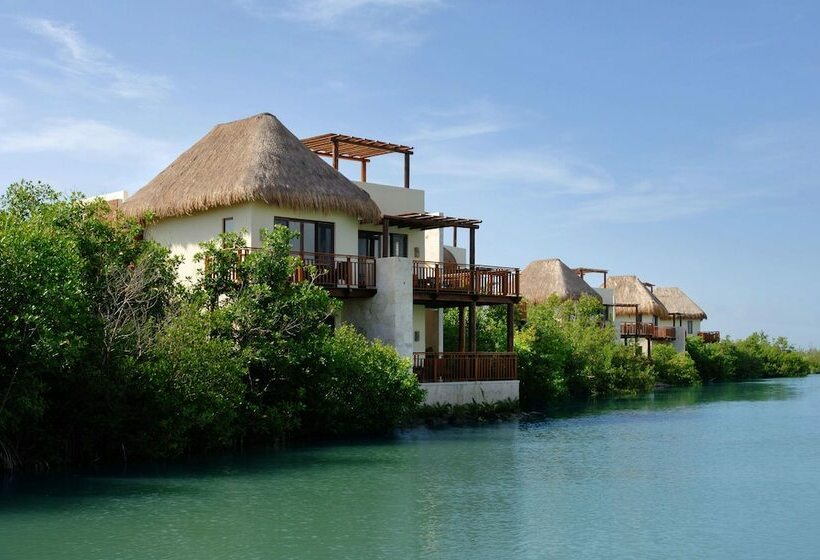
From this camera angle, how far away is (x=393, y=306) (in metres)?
26.8

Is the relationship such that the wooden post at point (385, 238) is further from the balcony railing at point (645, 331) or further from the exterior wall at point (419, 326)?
the balcony railing at point (645, 331)

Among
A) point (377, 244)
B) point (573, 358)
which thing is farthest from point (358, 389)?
point (573, 358)

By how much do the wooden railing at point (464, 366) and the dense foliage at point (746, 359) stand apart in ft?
121

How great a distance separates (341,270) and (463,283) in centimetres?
422

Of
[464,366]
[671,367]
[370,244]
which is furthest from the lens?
[671,367]

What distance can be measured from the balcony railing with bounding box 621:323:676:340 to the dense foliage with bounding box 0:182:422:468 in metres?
37.2

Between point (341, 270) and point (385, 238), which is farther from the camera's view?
point (385, 238)

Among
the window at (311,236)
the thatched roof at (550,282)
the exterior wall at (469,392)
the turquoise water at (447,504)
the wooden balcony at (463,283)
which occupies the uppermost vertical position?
the thatched roof at (550,282)

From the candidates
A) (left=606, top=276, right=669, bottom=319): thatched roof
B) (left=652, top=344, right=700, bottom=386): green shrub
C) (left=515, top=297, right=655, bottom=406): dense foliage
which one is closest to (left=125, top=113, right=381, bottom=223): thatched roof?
(left=515, top=297, right=655, bottom=406): dense foliage

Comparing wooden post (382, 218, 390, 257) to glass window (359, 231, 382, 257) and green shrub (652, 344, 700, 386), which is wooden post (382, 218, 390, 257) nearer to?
glass window (359, 231, 382, 257)

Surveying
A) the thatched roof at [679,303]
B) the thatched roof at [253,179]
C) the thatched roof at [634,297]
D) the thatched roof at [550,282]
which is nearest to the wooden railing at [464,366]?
the thatched roof at [253,179]

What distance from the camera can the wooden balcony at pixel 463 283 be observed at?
92.6ft

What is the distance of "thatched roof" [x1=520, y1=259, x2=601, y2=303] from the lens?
174ft

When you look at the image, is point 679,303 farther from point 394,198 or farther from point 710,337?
point 394,198
